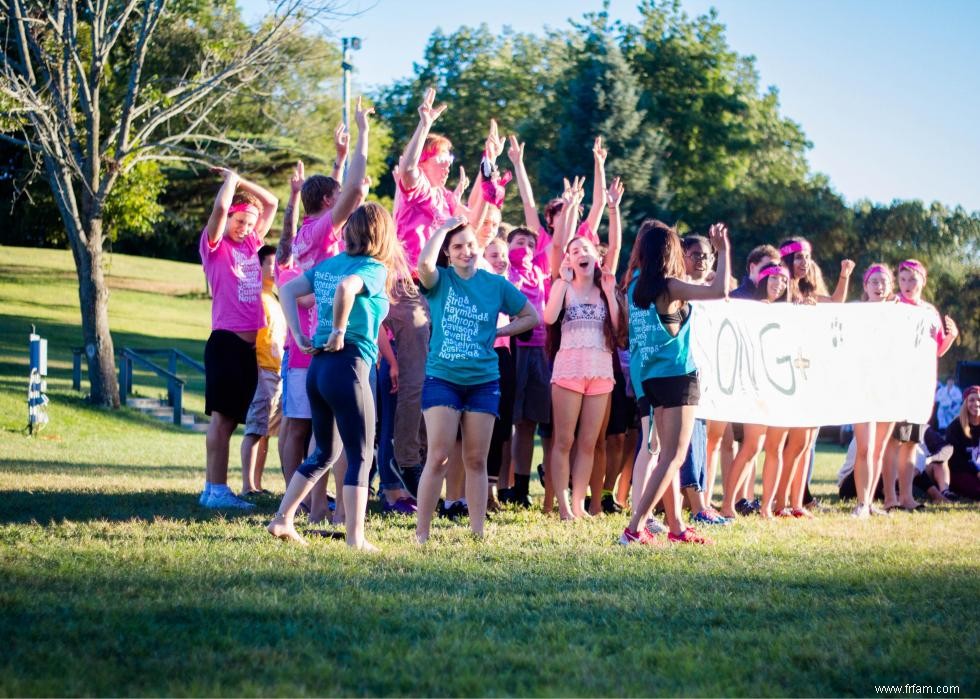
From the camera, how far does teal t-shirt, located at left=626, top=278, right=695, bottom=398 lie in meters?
8.02

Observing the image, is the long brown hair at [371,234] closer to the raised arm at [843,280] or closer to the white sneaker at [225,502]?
the white sneaker at [225,502]

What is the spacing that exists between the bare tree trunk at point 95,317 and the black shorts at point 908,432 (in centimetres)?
1485

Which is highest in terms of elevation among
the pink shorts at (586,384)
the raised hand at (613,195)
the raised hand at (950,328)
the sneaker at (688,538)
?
the raised hand at (613,195)

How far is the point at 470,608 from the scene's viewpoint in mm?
5602

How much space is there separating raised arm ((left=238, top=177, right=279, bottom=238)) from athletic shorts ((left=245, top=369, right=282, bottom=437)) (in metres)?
1.70

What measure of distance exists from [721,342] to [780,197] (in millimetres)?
33213

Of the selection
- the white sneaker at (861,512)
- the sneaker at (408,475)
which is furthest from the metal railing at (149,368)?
the white sneaker at (861,512)

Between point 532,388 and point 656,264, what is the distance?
8.36 feet

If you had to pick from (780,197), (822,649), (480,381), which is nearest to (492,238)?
(480,381)

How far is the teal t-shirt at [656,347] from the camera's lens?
8023 millimetres

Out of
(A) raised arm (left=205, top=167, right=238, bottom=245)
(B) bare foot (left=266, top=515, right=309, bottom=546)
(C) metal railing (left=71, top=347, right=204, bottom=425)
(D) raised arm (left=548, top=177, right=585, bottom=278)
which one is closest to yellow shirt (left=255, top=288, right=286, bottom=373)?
(A) raised arm (left=205, top=167, right=238, bottom=245)

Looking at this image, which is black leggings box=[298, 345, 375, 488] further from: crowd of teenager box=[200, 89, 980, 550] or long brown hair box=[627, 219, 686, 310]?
long brown hair box=[627, 219, 686, 310]

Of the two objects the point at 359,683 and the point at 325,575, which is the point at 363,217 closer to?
the point at 325,575

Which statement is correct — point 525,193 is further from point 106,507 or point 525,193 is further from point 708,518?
point 106,507
